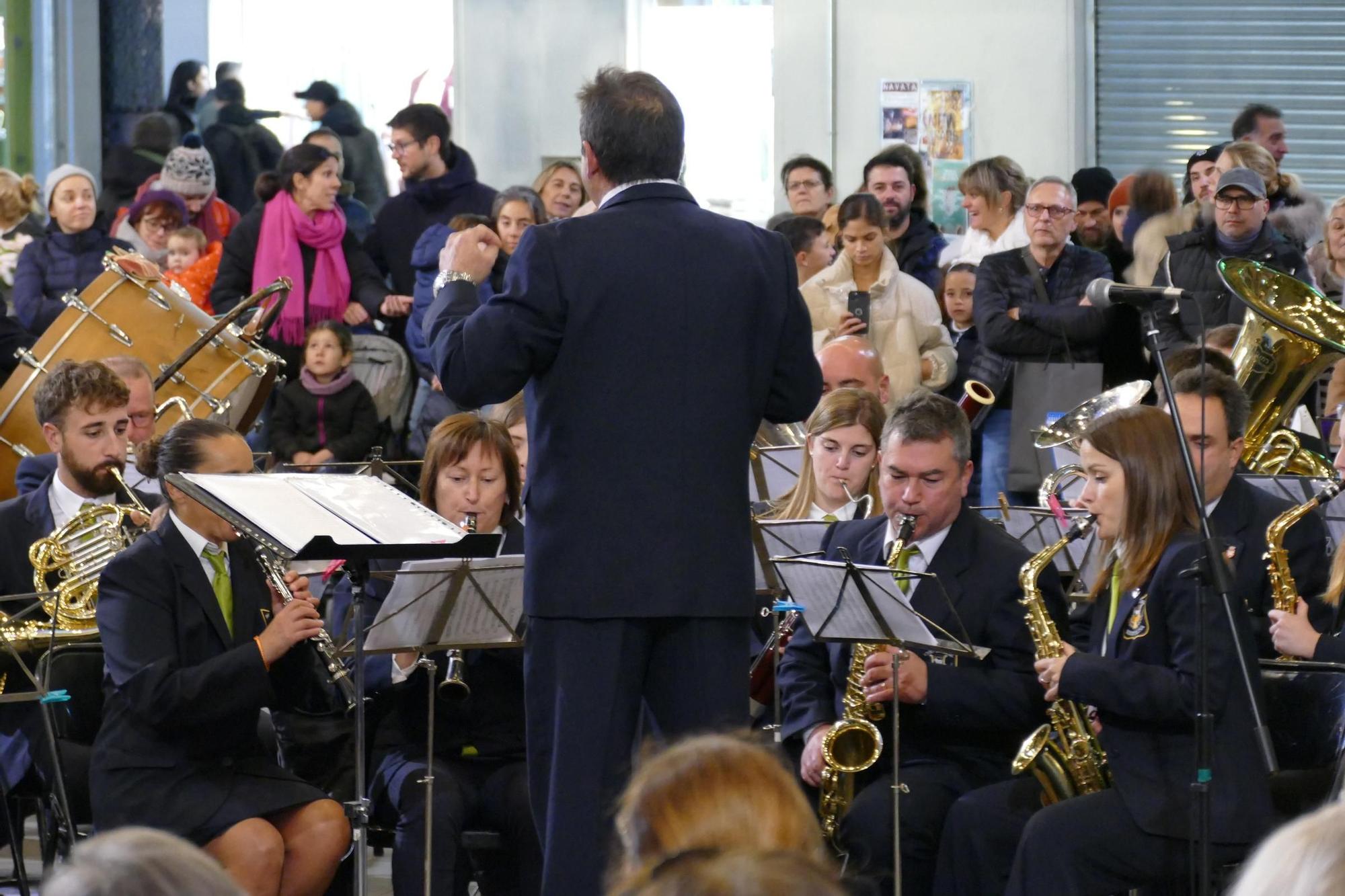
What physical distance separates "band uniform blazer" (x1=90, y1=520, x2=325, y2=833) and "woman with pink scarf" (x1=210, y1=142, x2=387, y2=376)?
3660mm

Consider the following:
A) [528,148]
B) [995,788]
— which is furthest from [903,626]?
[528,148]

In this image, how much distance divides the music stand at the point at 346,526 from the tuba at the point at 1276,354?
10.2 feet

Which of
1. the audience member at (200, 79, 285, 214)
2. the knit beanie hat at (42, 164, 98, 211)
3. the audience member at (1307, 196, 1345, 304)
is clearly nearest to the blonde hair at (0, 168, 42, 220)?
the knit beanie hat at (42, 164, 98, 211)

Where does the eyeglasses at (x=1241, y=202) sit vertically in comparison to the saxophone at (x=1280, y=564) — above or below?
above

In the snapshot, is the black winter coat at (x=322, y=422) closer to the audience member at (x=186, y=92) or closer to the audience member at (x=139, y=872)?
the audience member at (x=186, y=92)

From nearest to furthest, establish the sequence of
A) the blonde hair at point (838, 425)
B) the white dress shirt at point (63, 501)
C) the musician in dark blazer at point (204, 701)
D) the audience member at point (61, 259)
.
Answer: the musician in dark blazer at point (204, 701)
the white dress shirt at point (63, 501)
the blonde hair at point (838, 425)
the audience member at point (61, 259)

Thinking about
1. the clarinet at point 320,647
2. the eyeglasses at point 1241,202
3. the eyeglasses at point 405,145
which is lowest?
the clarinet at point 320,647

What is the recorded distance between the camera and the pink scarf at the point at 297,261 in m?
7.71

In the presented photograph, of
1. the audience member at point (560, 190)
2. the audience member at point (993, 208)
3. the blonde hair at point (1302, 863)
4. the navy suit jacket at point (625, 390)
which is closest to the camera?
the blonde hair at point (1302, 863)

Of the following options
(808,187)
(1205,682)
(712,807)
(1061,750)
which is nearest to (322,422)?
(808,187)

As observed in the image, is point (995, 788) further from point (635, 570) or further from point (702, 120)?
point (702, 120)

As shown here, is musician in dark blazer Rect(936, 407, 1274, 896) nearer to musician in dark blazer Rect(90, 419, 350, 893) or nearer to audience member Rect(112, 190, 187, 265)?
musician in dark blazer Rect(90, 419, 350, 893)

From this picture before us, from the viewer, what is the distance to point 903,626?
3797mm

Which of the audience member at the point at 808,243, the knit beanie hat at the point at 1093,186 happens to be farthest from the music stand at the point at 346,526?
the knit beanie hat at the point at 1093,186
